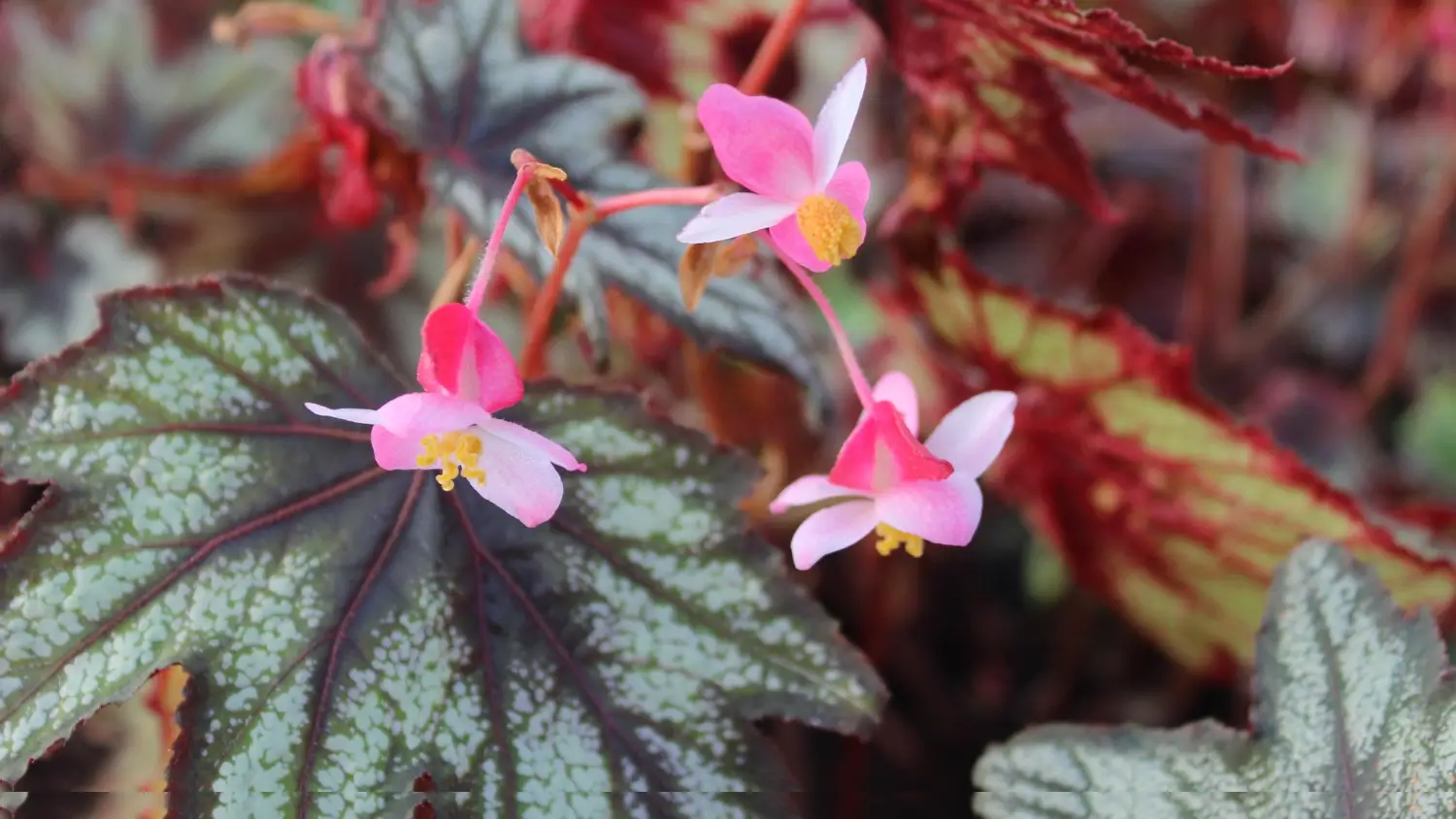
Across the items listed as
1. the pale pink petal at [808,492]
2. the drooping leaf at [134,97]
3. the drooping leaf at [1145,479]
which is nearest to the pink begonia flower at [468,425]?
the pale pink petal at [808,492]

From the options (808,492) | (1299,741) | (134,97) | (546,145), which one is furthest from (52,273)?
(1299,741)

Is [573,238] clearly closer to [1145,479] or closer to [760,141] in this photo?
[760,141]

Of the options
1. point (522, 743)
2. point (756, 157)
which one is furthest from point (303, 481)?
point (756, 157)

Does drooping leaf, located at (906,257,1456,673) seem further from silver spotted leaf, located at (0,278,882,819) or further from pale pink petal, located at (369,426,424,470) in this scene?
pale pink petal, located at (369,426,424,470)

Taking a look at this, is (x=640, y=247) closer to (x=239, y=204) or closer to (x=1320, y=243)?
(x=239, y=204)

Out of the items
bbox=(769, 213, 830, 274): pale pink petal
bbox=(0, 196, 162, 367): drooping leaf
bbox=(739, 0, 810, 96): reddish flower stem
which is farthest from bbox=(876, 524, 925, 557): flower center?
bbox=(0, 196, 162, 367): drooping leaf
